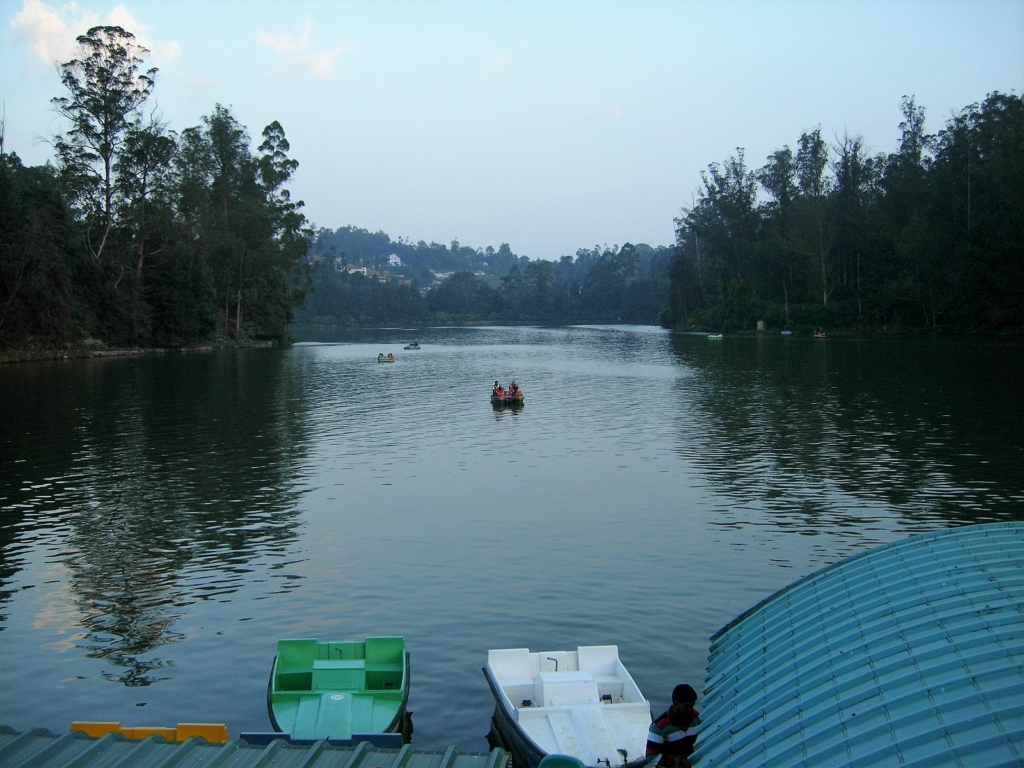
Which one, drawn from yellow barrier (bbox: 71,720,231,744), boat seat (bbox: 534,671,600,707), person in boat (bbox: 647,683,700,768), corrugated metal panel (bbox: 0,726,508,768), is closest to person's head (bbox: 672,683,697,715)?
person in boat (bbox: 647,683,700,768)

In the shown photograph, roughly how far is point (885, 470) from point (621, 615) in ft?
53.7

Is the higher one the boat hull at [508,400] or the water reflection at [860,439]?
the boat hull at [508,400]

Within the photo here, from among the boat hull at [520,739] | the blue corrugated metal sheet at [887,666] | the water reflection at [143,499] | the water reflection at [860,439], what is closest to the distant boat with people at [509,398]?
the water reflection at [860,439]

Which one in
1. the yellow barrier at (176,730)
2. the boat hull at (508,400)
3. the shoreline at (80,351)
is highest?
the shoreline at (80,351)

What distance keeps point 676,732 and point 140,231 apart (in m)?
97.0

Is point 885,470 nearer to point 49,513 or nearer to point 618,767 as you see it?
point 618,767

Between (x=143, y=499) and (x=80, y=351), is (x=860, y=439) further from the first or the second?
(x=80, y=351)

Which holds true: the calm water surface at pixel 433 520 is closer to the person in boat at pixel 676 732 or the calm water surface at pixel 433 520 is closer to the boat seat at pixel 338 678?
the boat seat at pixel 338 678

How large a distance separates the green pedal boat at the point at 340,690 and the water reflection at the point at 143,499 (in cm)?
288

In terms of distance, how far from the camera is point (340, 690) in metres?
12.1

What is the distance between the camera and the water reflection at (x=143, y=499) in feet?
55.2

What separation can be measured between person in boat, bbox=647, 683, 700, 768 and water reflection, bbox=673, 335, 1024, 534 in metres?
13.5

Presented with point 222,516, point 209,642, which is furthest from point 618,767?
point 222,516

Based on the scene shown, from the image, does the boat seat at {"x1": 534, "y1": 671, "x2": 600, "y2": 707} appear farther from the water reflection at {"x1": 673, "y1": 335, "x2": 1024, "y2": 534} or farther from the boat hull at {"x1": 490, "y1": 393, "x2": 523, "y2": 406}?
the boat hull at {"x1": 490, "y1": 393, "x2": 523, "y2": 406}
